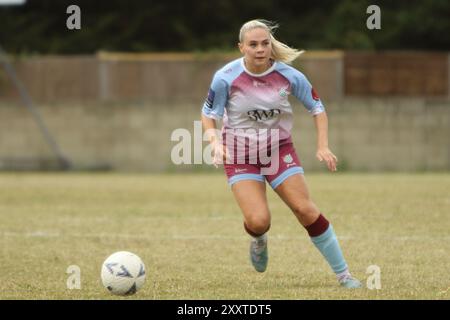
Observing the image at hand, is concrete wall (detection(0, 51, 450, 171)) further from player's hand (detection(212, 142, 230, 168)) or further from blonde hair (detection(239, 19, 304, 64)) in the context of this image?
player's hand (detection(212, 142, 230, 168))

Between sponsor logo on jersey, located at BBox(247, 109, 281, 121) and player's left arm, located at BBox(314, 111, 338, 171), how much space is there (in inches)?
11.5

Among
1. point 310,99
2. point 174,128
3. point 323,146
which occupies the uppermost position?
point 310,99

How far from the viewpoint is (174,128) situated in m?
23.4

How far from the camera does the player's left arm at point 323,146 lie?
7.53 m

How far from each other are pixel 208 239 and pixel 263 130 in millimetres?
3245

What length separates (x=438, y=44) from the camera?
28.2m

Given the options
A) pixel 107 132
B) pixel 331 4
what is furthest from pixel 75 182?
pixel 331 4

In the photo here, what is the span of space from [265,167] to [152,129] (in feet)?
51.7

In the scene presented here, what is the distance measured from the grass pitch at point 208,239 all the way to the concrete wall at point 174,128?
3.85 metres

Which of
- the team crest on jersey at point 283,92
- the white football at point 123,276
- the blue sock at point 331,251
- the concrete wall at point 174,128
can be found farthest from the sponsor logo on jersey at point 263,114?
the concrete wall at point 174,128

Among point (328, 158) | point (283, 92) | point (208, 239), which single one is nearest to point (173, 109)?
point (208, 239)

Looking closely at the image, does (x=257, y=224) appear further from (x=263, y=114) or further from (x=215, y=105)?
(x=215, y=105)

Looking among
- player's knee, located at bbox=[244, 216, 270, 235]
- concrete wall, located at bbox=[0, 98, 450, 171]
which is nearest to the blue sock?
player's knee, located at bbox=[244, 216, 270, 235]

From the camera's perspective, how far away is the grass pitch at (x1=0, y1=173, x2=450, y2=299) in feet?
25.3
